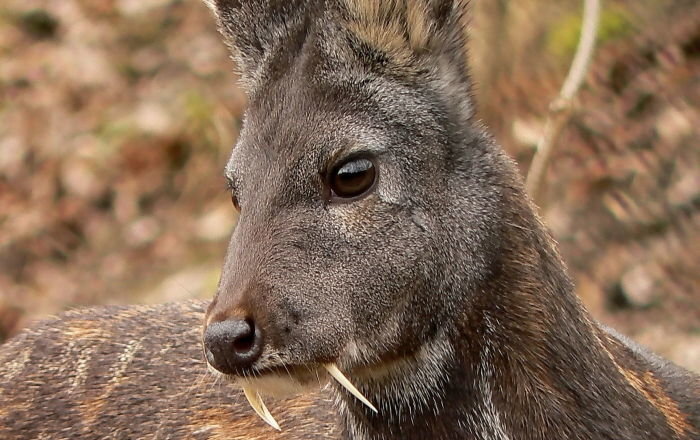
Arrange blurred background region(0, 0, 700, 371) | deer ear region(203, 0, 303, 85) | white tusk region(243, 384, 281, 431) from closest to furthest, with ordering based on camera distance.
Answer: white tusk region(243, 384, 281, 431) < deer ear region(203, 0, 303, 85) < blurred background region(0, 0, 700, 371)

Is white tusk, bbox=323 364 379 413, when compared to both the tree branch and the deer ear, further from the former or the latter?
the tree branch

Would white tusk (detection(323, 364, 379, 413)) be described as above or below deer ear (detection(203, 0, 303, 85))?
below

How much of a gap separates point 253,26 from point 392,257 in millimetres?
1117

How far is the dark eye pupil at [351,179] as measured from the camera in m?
3.58

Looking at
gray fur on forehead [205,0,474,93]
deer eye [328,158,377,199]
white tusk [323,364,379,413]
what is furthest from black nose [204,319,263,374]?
gray fur on forehead [205,0,474,93]

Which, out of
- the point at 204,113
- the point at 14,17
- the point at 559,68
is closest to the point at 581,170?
the point at 559,68

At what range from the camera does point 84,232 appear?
1046 centimetres

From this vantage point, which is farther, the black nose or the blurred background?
the blurred background

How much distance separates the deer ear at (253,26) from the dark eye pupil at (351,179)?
2.06ft

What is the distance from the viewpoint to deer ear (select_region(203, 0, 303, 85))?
3.91 meters

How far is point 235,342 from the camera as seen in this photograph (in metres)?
3.31

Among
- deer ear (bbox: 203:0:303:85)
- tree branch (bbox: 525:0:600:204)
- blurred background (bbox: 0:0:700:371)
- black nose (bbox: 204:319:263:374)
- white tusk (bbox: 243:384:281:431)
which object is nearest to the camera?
black nose (bbox: 204:319:263:374)

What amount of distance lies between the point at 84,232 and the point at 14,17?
417cm

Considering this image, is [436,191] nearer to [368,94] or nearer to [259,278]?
[368,94]
